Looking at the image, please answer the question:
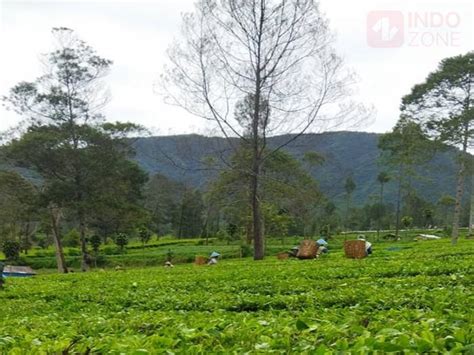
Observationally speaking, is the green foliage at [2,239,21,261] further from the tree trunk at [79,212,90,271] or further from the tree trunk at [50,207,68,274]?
the tree trunk at [79,212,90,271]

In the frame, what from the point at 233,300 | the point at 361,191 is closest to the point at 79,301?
the point at 233,300

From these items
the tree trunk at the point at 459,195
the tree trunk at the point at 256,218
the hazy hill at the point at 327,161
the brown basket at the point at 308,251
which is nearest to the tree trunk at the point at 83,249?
the hazy hill at the point at 327,161

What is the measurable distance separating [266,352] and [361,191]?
97.4m

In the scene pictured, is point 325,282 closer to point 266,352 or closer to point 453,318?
point 453,318

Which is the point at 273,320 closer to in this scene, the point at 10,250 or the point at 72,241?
the point at 10,250

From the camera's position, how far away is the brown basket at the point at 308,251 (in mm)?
18000

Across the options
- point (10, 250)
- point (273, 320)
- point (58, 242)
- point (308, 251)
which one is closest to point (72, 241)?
point (10, 250)

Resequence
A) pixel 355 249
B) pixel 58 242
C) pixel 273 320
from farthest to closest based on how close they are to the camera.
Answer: pixel 58 242, pixel 355 249, pixel 273 320

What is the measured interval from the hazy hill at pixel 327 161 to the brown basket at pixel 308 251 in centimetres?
457

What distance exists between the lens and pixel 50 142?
30.5 meters

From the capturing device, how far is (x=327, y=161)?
52.3 m

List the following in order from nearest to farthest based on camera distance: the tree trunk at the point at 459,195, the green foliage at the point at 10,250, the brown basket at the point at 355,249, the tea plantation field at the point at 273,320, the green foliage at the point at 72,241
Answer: the tea plantation field at the point at 273,320, the brown basket at the point at 355,249, the tree trunk at the point at 459,195, the green foliage at the point at 10,250, the green foliage at the point at 72,241

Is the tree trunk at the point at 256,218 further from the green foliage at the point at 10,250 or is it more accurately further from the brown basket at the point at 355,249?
the green foliage at the point at 10,250

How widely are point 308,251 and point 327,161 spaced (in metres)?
35.2
